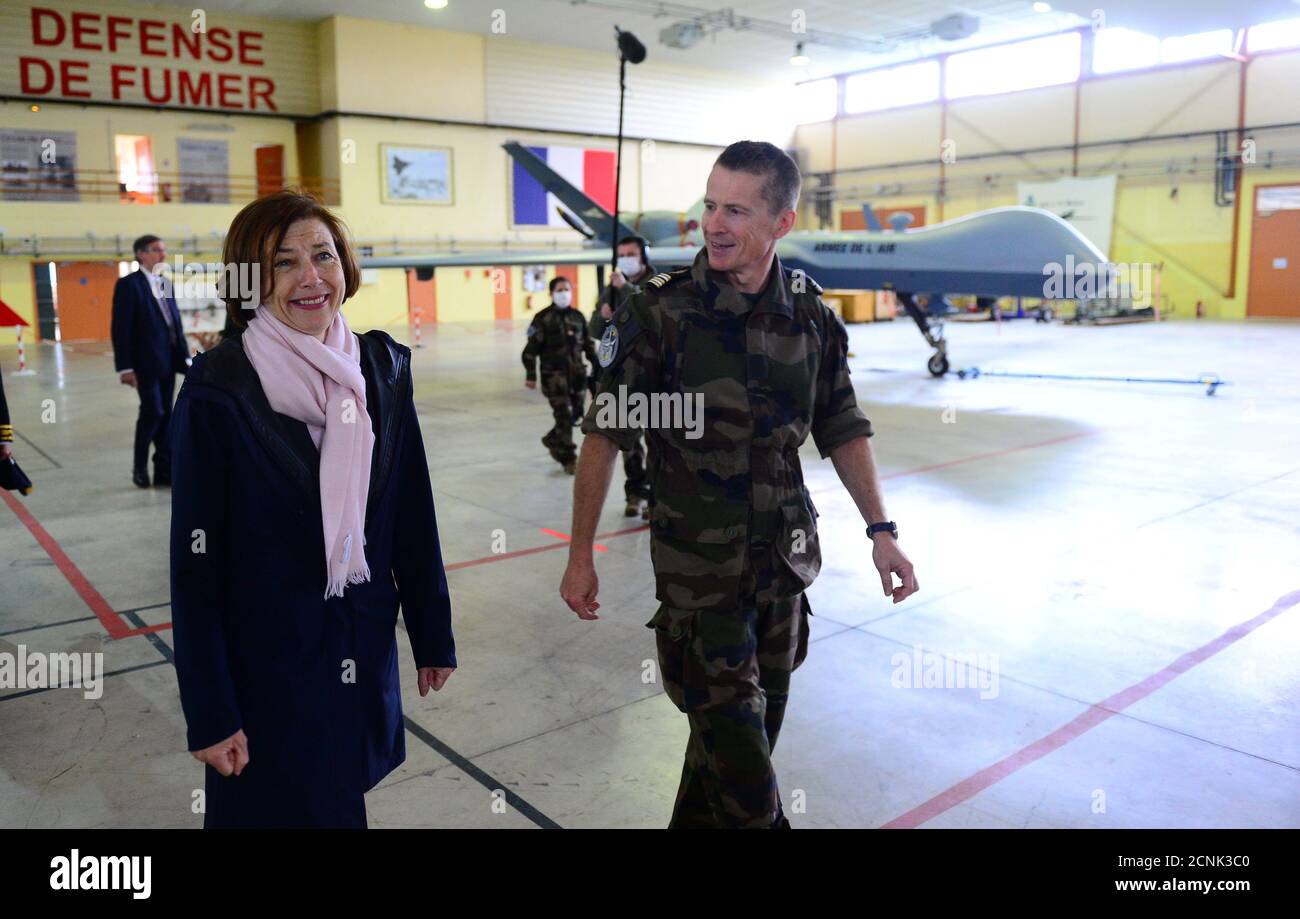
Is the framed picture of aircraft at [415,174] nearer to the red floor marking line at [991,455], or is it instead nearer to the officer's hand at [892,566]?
the red floor marking line at [991,455]

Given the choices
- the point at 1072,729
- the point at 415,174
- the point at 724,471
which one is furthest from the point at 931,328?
the point at 415,174

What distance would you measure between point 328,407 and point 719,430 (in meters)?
1.04

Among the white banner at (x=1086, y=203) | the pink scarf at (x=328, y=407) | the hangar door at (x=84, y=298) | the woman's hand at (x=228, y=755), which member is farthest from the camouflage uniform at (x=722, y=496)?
the white banner at (x=1086, y=203)

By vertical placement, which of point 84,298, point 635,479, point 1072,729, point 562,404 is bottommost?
point 1072,729

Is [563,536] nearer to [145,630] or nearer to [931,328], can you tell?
[145,630]

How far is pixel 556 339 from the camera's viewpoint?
904 centimetres

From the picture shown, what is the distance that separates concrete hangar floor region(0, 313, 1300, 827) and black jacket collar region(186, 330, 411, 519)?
167 centimetres

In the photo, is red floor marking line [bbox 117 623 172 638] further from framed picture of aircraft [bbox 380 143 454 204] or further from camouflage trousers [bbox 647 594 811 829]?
framed picture of aircraft [bbox 380 143 454 204]

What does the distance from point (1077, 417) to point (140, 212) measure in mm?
23701

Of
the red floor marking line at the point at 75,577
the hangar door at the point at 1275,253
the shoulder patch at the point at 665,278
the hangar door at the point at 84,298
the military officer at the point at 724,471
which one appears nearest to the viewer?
the military officer at the point at 724,471

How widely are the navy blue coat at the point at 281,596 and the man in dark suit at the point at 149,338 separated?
271 inches

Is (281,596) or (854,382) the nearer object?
(281,596)

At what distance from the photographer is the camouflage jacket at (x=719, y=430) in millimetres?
2643
